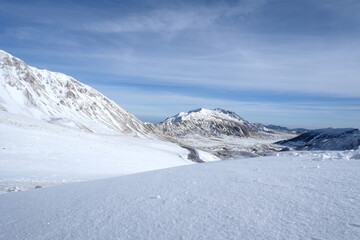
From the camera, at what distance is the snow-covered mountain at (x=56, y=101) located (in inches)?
3696

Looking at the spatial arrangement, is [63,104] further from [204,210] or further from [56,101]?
[204,210]

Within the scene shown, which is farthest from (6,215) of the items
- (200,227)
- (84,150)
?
(84,150)

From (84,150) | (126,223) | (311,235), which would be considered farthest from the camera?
(84,150)

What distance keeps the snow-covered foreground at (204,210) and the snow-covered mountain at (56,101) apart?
94.5 metres

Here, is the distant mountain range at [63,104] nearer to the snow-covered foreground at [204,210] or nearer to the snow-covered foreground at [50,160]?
the snow-covered foreground at [50,160]

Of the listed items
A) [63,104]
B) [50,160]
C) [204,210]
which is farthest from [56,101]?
[204,210]

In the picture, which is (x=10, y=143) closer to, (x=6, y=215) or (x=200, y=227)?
(x=6, y=215)

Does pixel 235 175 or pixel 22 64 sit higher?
pixel 22 64

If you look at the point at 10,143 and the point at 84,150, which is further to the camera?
the point at 84,150

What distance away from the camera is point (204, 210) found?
484cm

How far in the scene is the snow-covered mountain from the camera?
3696 inches

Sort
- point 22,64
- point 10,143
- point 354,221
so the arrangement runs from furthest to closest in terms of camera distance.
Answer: point 22,64 < point 10,143 < point 354,221

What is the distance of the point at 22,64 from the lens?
118875 mm

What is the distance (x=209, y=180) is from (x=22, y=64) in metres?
145
